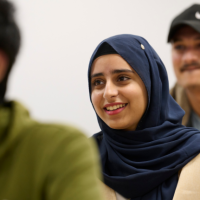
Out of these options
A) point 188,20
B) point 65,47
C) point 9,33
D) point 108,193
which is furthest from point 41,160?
point 65,47

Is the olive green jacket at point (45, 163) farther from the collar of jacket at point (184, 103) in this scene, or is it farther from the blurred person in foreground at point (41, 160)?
the collar of jacket at point (184, 103)

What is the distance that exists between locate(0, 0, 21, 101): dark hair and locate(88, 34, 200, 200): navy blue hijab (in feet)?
2.54

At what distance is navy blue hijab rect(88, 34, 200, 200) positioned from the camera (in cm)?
120

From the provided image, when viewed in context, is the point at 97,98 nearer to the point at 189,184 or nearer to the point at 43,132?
the point at 189,184

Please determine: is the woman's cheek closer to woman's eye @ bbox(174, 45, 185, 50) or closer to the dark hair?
woman's eye @ bbox(174, 45, 185, 50)

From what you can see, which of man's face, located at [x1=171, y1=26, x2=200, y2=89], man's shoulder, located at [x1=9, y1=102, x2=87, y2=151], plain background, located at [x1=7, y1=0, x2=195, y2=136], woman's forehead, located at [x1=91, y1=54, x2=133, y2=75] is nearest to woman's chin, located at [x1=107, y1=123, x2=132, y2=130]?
woman's forehead, located at [x1=91, y1=54, x2=133, y2=75]

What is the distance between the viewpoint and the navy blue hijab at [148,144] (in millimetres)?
1200

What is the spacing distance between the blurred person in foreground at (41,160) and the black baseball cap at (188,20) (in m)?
1.29

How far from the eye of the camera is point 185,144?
49.5 inches

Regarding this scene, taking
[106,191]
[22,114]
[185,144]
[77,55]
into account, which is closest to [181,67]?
[185,144]

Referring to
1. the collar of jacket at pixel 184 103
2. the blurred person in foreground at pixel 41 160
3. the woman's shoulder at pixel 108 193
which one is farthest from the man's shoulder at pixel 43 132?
the collar of jacket at pixel 184 103

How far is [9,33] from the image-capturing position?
47 centimetres

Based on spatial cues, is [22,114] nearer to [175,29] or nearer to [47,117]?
[175,29]

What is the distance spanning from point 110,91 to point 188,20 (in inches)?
29.8
